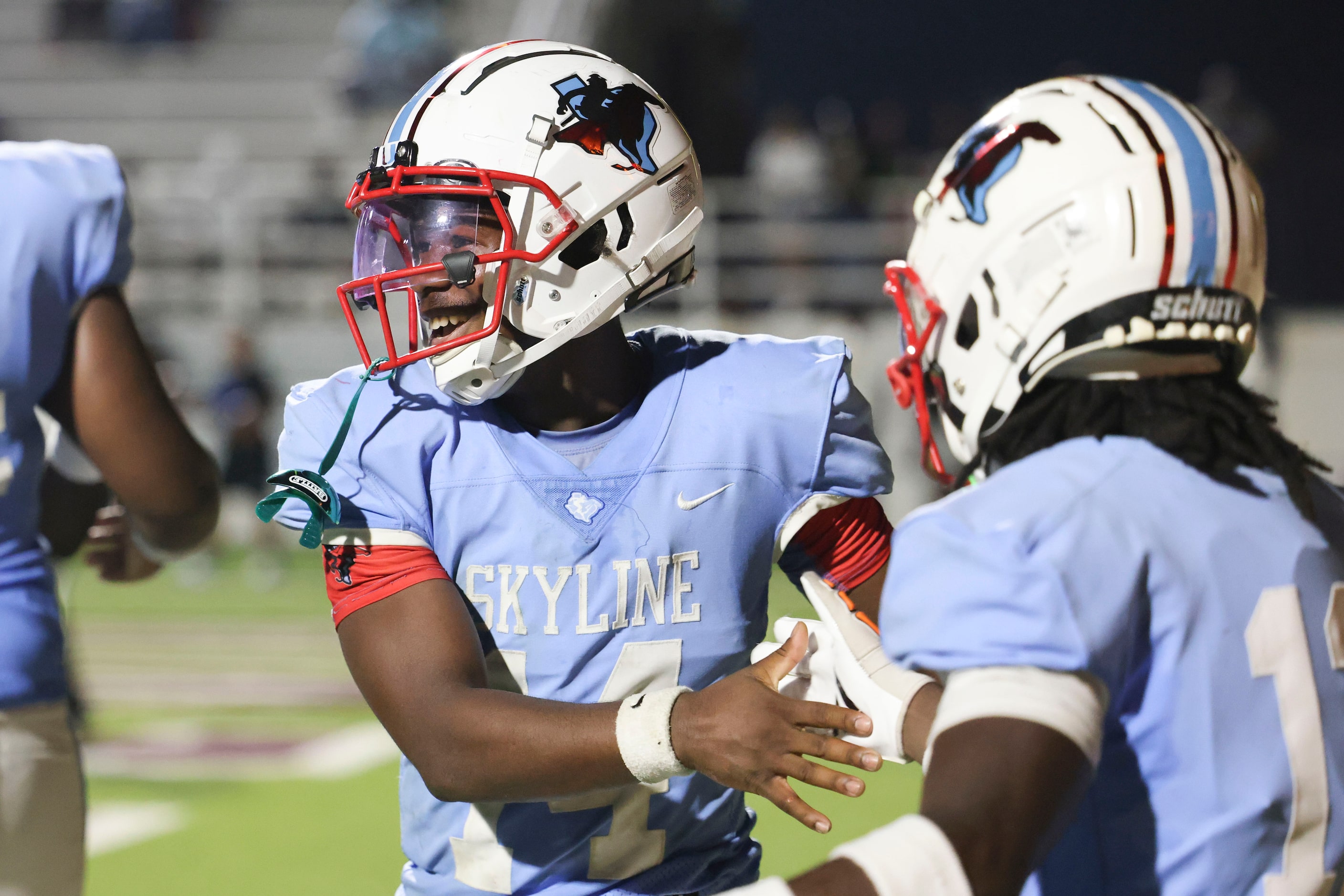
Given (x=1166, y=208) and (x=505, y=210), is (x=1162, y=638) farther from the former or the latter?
(x=505, y=210)

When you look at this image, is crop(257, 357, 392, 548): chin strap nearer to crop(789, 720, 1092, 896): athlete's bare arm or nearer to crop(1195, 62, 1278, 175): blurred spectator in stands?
crop(789, 720, 1092, 896): athlete's bare arm

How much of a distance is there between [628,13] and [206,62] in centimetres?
499

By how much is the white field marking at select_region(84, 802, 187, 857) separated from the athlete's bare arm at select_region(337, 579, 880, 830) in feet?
11.0

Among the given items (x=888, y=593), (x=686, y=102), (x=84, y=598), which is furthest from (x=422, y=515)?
(x=686, y=102)

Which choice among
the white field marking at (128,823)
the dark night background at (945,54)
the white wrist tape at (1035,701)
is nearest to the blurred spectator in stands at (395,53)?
the dark night background at (945,54)

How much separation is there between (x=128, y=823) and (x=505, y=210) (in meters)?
3.73

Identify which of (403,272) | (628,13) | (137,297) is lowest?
(137,297)

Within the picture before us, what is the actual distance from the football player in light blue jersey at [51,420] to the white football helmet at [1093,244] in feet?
4.10

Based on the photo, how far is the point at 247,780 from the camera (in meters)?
5.59

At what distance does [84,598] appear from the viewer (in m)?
10.4

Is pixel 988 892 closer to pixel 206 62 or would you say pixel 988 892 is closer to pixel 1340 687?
pixel 1340 687

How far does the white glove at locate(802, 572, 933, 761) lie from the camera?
1.84 metres

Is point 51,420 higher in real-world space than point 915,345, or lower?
lower

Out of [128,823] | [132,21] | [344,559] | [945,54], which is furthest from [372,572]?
[132,21]
